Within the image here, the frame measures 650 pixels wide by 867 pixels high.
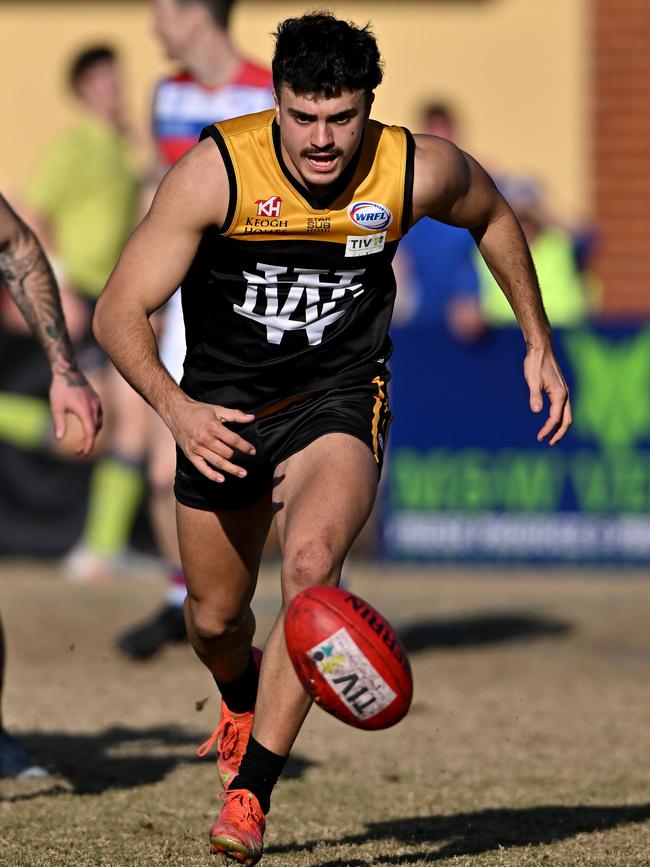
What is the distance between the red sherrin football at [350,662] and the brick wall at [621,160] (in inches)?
454

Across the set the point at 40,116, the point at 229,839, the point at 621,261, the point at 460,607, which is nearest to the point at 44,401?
the point at 460,607

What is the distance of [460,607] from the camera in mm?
10289

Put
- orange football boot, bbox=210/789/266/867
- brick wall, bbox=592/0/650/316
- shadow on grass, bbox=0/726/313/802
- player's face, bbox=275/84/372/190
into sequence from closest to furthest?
orange football boot, bbox=210/789/266/867 → player's face, bbox=275/84/372/190 → shadow on grass, bbox=0/726/313/802 → brick wall, bbox=592/0/650/316

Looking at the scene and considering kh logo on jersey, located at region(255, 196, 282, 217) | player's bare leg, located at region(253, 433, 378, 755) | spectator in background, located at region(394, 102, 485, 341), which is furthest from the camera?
spectator in background, located at region(394, 102, 485, 341)

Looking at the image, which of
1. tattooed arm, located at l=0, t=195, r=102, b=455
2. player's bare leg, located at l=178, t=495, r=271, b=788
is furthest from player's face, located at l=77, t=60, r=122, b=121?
player's bare leg, located at l=178, t=495, r=271, b=788

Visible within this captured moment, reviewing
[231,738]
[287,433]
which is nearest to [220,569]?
[287,433]

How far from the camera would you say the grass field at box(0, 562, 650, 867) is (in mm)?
5117

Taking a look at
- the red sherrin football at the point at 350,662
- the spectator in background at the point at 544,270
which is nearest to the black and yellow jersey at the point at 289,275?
the red sherrin football at the point at 350,662

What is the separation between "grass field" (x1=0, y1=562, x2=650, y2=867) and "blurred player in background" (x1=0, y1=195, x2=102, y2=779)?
1.28 meters

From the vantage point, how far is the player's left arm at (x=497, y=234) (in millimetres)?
4965

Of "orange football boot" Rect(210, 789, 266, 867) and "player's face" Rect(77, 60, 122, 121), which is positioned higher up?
"player's face" Rect(77, 60, 122, 121)

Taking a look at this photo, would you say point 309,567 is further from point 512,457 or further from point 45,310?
point 512,457

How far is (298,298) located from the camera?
499 cm

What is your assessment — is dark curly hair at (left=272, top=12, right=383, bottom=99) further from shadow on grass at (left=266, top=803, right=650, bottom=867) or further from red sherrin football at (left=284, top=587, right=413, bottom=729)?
shadow on grass at (left=266, top=803, right=650, bottom=867)
